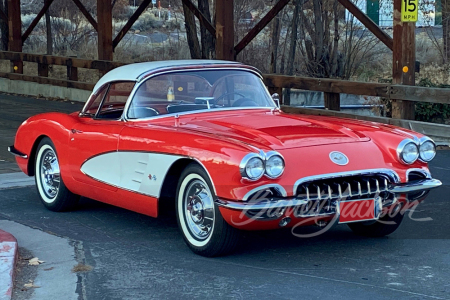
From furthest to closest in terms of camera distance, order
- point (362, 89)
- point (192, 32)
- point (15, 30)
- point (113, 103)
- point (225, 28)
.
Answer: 1. point (15, 30)
2. point (192, 32)
3. point (225, 28)
4. point (362, 89)
5. point (113, 103)

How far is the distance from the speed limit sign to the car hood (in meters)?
5.09

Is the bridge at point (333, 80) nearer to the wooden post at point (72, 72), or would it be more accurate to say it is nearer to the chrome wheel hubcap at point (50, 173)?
the wooden post at point (72, 72)

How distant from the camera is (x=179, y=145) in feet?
18.6

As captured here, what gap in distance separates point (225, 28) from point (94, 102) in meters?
7.27

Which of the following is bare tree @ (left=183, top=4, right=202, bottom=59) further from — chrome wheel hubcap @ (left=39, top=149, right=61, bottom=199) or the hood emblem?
the hood emblem

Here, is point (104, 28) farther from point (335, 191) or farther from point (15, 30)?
point (335, 191)

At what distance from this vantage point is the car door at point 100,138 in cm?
648

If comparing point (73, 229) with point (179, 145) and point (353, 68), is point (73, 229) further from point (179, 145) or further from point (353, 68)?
point (353, 68)

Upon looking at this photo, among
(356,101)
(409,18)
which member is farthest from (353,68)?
(409,18)

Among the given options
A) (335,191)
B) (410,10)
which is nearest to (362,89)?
(410,10)

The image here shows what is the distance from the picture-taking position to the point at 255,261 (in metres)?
5.50

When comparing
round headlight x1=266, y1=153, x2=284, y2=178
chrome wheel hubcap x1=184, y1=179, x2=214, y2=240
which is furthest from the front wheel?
round headlight x1=266, y1=153, x2=284, y2=178

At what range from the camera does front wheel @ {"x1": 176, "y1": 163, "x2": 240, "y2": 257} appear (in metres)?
5.43

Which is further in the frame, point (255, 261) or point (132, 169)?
point (132, 169)
